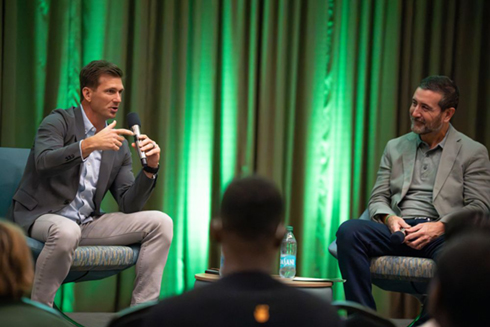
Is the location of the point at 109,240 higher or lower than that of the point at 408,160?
lower

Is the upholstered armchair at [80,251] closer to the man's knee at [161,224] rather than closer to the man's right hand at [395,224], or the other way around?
the man's knee at [161,224]

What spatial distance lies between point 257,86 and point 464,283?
343 cm

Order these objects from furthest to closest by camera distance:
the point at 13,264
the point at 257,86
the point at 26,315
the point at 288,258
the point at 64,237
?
the point at 257,86
the point at 288,258
the point at 64,237
the point at 13,264
the point at 26,315

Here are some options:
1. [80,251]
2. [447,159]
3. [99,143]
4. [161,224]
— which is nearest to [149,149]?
[99,143]

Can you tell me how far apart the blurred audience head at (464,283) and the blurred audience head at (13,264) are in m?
0.73

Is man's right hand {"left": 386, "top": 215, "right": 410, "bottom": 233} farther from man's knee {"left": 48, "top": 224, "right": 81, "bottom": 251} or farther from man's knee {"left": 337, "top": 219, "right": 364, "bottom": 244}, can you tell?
man's knee {"left": 48, "top": 224, "right": 81, "bottom": 251}

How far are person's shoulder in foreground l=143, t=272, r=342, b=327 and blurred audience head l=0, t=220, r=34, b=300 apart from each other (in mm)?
293

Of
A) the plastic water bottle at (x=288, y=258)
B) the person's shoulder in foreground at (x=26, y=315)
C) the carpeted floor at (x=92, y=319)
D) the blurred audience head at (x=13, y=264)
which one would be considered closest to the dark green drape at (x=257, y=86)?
the carpeted floor at (x=92, y=319)

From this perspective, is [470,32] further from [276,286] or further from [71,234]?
[276,286]

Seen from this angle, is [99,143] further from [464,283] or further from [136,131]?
[464,283]

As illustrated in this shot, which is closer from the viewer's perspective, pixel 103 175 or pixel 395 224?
pixel 395 224

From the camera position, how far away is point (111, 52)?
3.94m

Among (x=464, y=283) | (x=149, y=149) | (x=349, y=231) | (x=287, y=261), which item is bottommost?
(x=287, y=261)

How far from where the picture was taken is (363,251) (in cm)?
291
